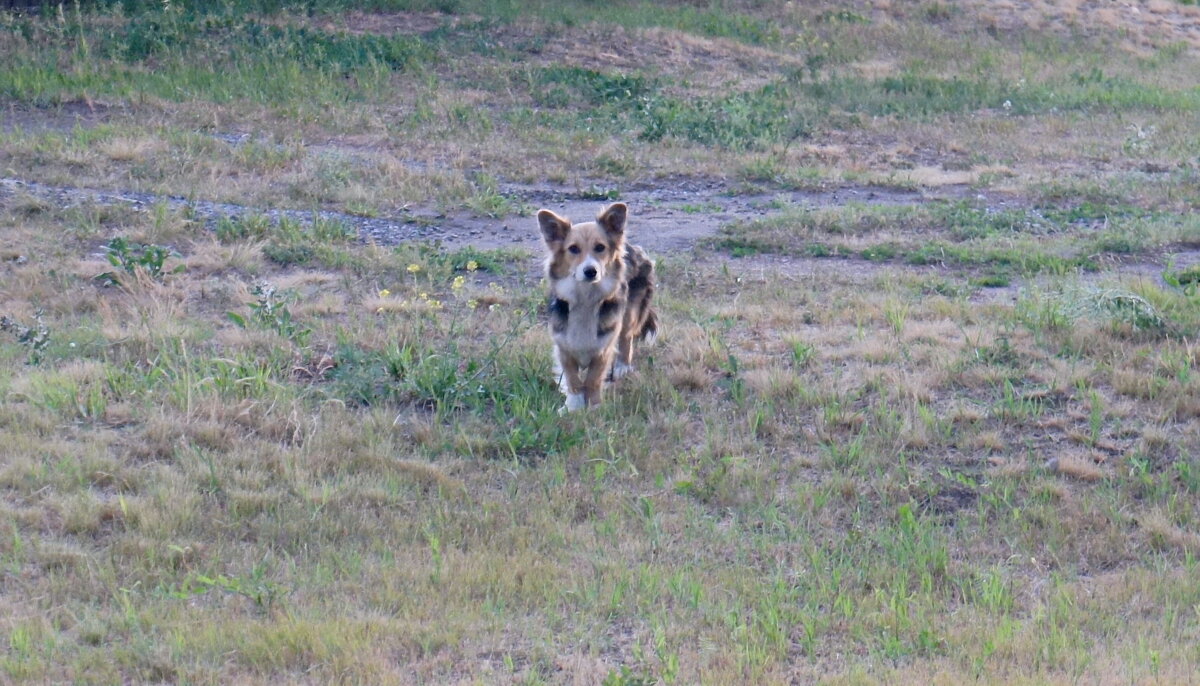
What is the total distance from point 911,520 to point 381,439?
2536 mm

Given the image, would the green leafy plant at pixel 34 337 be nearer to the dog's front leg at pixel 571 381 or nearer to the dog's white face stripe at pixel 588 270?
the dog's front leg at pixel 571 381

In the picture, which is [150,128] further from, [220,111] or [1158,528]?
[1158,528]

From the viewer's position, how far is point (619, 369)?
7426 millimetres

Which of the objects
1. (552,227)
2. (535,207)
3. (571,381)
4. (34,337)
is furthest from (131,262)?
(535,207)

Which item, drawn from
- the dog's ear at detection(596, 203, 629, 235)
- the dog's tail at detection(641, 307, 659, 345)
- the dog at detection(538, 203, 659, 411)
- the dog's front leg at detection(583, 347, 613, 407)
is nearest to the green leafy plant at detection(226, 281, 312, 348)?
the dog at detection(538, 203, 659, 411)

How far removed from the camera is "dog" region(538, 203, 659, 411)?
22.1 ft

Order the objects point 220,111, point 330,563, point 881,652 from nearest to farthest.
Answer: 1. point 881,652
2. point 330,563
3. point 220,111

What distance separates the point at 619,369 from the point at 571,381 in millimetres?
653

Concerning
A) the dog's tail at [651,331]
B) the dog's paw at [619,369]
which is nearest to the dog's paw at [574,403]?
the dog's paw at [619,369]

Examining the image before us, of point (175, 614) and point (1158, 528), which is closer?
point (175, 614)

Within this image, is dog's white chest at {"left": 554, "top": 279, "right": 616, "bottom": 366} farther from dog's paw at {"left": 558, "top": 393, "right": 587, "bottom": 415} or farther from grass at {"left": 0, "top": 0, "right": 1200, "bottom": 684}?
grass at {"left": 0, "top": 0, "right": 1200, "bottom": 684}

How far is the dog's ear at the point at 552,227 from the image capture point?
6.73 metres

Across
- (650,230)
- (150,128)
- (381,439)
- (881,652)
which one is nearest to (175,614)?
(381,439)

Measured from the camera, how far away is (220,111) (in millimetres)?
14406
